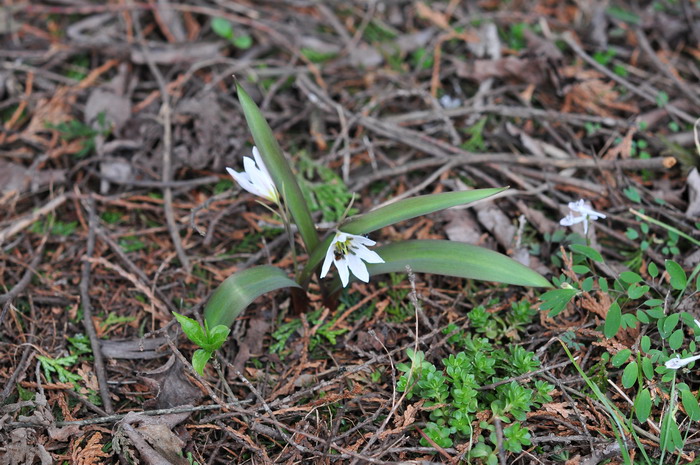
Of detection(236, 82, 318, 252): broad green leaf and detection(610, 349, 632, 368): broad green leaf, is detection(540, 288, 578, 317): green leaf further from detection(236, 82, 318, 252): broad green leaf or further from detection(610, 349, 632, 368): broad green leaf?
detection(236, 82, 318, 252): broad green leaf

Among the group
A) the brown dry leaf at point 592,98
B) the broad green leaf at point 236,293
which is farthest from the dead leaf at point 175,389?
the brown dry leaf at point 592,98

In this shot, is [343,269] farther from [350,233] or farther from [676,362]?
[676,362]

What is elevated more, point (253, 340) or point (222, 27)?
point (222, 27)

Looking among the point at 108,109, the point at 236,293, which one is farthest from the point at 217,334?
the point at 108,109

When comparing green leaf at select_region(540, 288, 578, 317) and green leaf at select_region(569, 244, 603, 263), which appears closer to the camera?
green leaf at select_region(540, 288, 578, 317)

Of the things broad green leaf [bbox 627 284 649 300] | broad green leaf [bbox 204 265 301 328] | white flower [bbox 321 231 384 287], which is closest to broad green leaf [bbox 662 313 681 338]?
broad green leaf [bbox 627 284 649 300]
